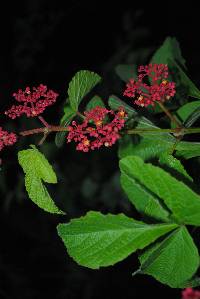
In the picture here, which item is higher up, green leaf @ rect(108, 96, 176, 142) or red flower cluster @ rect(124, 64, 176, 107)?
red flower cluster @ rect(124, 64, 176, 107)

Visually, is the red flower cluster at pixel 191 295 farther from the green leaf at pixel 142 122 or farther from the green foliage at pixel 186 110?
the green foliage at pixel 186 110

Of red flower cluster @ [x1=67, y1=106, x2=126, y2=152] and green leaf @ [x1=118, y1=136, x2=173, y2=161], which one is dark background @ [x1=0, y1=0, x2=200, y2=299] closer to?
green leaf @ [x1=118, y1=136, x2=173, y2=161]

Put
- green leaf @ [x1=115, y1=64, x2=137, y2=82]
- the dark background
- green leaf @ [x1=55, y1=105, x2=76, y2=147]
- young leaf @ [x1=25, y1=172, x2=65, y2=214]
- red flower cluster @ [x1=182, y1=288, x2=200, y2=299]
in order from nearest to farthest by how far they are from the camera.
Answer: red flower cluster @ [x1=182, y1=288, x2=200, y2=299], young leaf @ [x1=25, y1=172, x2=65, y2=214], green leaf @ [x1=55, y1=105, x2=76, y2=147], green leaf @ [x1=115, y1=64, x2=137, y2=82], the dark background

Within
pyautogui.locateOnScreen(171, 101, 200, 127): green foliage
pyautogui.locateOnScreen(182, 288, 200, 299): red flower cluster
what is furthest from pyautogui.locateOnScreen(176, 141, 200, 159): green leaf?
pyautogui.locateOnScreen(182, 288, 200, 299): red flower cluster

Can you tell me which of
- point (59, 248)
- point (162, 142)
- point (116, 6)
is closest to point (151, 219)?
point (162, 142)

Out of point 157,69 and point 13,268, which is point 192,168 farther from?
point 13,268

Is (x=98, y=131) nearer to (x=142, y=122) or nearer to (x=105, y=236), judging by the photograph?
(x=142, y=122)
